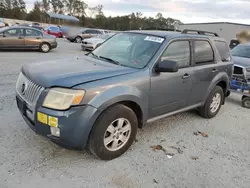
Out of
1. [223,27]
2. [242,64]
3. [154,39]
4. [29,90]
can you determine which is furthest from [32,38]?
[223,27]

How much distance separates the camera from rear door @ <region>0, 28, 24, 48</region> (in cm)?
1212

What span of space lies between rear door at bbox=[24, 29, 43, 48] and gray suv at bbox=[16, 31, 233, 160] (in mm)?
10293

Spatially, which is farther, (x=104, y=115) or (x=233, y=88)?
Answer: (x=233, y=88)

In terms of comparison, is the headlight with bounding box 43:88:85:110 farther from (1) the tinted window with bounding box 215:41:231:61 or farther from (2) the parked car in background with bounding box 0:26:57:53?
(2) the parked car in background with bounding box 0:26:57:53

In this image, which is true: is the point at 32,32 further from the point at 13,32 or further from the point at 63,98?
the point at 63,98

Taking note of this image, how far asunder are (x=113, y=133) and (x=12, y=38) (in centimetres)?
1168

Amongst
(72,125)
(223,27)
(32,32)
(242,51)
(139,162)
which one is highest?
(223,27)

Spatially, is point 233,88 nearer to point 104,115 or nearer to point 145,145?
point 145,145

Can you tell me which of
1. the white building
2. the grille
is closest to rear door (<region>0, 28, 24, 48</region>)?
the grille

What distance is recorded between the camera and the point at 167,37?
3.66 metres

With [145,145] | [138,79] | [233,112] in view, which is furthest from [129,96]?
[233,112]

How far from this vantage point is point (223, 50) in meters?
4.96

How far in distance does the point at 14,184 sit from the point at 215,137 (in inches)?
130

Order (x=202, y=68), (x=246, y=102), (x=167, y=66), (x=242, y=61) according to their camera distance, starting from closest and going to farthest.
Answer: (x=167, y=66), (x=202, y=68), (x=246, y=102), (x=242, y=61)
